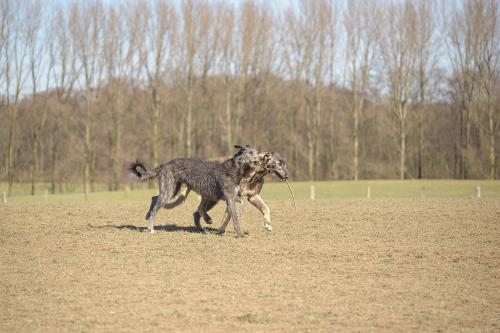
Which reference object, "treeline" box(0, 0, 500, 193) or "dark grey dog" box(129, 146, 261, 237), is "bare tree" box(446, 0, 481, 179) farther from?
"dark grey dog" box(129, 146, 261, 237)

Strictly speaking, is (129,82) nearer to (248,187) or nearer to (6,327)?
(248,187)

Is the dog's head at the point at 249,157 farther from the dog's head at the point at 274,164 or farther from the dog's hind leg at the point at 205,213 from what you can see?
the dog's hind leg at the point at 205,213

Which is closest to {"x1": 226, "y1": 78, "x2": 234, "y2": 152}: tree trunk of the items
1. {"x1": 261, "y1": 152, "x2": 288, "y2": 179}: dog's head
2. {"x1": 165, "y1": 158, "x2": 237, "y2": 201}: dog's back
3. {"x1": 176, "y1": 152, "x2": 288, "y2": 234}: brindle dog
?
{"x1": 176, "y1": 152, "x2": 288, "y2": 234}: brindle dog

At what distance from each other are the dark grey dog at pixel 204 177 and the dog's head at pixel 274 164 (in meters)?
0.19

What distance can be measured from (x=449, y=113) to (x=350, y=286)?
59528 mm


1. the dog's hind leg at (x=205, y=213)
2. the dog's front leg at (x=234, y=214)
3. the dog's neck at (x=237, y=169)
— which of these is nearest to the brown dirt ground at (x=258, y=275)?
the dog's front leg at (x=234, y=214)

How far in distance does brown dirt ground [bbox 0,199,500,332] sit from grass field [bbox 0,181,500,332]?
1.1 inches

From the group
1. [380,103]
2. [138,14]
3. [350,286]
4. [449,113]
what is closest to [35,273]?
[350,286]

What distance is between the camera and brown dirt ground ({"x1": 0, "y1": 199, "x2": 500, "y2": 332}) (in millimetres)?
9094

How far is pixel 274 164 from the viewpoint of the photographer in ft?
50.9

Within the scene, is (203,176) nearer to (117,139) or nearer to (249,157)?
(249,157)

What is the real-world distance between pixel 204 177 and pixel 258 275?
15.7 feet

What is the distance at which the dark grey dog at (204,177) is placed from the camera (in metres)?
15.9

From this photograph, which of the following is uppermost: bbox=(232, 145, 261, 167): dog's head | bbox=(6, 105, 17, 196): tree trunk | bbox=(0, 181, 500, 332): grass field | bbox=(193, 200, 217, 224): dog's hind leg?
bbox=(6, 105, 17, 196): tree trunk
